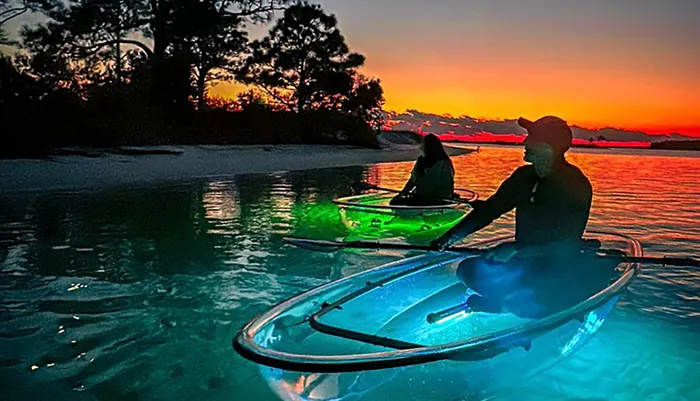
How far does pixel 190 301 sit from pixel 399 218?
3.83 metres

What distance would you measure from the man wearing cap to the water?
637 millimetres

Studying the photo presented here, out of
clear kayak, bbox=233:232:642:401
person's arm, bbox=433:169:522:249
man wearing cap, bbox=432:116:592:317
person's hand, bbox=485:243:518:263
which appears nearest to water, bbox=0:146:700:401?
clear kayak, bbox=233:232:642:401

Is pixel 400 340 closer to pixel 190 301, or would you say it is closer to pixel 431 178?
pixel 190 301

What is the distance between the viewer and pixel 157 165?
19.2 meters

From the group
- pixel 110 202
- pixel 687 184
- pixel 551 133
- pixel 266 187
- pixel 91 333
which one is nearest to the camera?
pixel 551 133

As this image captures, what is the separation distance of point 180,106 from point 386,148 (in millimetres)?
16852

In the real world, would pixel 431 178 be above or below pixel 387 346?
above

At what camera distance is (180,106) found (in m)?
24.1

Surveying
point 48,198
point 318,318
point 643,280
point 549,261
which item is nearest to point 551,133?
point 549,261

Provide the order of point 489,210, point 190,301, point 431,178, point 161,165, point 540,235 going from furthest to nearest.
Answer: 1. point 161,165
2. point 431,178
3. point 190,301
4. point 489,210
5. point 540,235

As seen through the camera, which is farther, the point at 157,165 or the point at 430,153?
the point at 157,165

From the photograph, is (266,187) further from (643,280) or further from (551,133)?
(551,133)

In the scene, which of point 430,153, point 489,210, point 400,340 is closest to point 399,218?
point 430,153

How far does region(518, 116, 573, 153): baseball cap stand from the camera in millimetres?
3879
